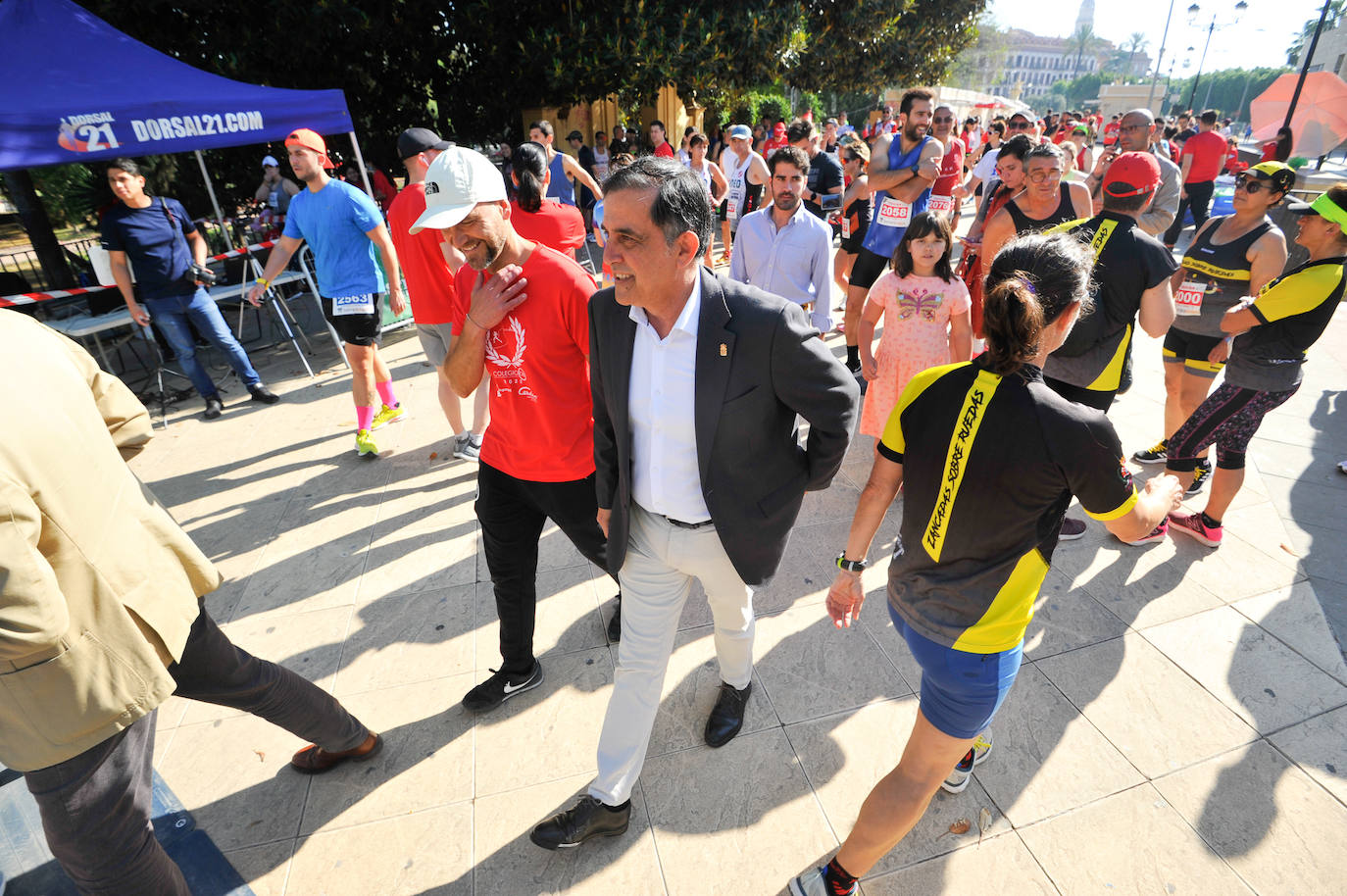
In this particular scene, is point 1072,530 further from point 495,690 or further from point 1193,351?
point 495,690

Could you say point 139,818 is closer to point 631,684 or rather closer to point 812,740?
point 631,684

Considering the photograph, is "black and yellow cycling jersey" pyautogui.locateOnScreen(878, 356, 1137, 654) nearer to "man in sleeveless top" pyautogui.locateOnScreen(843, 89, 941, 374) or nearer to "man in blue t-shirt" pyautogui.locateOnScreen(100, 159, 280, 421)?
"man in sleeveless top" pyautogui.locateOnScreen(843, 89, 941, 374)

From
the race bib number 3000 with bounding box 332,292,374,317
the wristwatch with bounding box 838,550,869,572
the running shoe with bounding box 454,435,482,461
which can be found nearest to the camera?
the wristwatch with bounding box 838,550,869,572

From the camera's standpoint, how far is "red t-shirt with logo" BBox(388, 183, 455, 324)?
431 cm

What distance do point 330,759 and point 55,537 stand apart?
59.8 inches

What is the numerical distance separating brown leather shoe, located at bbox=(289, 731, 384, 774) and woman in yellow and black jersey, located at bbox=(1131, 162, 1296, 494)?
4447mm

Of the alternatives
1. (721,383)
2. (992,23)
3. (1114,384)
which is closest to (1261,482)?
(1114,384)

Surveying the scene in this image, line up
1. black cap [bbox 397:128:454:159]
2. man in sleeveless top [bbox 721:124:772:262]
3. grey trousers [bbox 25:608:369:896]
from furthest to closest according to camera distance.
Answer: man in sleeveless top [bbox 721:124:772:262] → black cap [bbox 397:128:454:159] → grey trousers [bbox 25:608:369:896]

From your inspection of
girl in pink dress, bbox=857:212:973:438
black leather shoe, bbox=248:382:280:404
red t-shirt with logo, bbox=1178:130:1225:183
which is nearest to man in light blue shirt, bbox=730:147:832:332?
girl in pink dress, bbox=857:212:973:438

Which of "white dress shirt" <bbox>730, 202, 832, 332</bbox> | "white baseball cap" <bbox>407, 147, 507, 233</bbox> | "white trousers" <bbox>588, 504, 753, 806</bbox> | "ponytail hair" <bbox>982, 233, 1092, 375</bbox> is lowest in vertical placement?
"white trousers" <bbox>588, 504, 753, 806</bbox>

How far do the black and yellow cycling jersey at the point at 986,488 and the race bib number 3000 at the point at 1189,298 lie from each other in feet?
9.49

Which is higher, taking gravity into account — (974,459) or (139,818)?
(974,459)

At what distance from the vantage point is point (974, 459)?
1.62 m

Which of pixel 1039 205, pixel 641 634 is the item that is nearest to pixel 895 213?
pixel 1039 205
